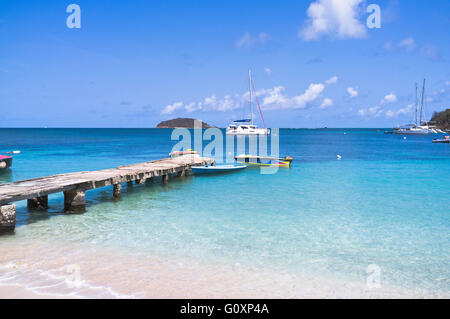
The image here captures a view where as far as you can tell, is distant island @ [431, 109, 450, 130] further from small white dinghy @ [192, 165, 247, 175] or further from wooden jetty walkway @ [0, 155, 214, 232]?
wooden jetty walkway @ [0, 155, 214, 232]

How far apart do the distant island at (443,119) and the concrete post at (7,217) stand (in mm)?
145611

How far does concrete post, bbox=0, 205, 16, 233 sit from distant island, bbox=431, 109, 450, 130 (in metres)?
146

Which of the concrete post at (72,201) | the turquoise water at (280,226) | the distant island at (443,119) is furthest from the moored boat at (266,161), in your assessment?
the distant island at (443,119)

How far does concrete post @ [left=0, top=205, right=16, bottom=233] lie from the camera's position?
9117 mm

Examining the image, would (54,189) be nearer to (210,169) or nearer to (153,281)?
(153,281)

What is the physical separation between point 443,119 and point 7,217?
149 meters

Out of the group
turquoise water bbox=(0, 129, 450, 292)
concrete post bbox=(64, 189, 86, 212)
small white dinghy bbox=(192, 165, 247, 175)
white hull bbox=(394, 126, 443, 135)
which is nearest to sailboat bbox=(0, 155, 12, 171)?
turquoise water bbox=(0, 129, 450, 292)

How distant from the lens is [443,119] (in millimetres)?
129125

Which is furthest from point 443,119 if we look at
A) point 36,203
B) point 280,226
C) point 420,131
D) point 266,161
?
point 36,203

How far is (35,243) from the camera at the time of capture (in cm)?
861
